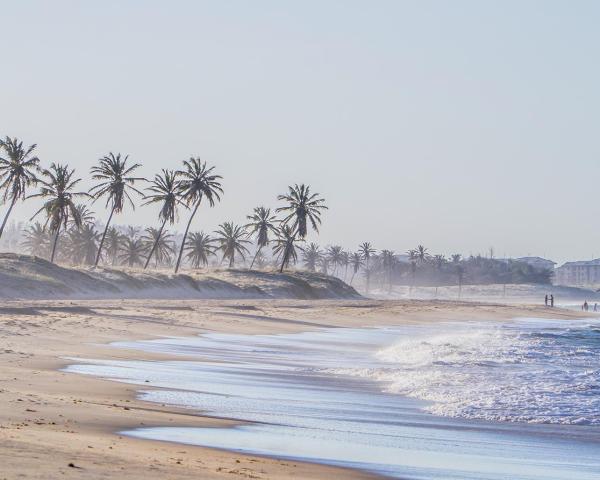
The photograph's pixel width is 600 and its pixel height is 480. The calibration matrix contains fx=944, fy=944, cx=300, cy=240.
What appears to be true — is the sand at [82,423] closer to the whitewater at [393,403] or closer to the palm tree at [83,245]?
the whitewater at [393,403]

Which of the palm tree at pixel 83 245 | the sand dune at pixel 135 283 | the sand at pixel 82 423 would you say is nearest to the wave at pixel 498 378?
the sand at pixel 82 423

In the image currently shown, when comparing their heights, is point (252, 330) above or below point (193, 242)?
below

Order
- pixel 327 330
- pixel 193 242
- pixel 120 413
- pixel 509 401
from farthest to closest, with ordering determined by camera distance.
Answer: pixel 193 242 < pixel 327 330 < pixel 509 401 < pixel 120 413

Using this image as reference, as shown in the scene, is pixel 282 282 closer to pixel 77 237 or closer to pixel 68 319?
pixel 77 237

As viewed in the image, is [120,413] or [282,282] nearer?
[120,413]

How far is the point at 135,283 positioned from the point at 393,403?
49873 mm

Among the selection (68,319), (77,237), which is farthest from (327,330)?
(77,237)

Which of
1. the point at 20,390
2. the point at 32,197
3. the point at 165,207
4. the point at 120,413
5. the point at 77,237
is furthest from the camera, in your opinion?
the point at 77,237

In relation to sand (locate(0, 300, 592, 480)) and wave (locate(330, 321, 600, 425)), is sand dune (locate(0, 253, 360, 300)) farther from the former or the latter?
wave (locate(330, 321, 600, 425))

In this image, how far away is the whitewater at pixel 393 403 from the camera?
1040cm

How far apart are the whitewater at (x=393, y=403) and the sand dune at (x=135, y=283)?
2849cm

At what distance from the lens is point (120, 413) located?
38.2 feet

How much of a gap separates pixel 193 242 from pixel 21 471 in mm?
110447

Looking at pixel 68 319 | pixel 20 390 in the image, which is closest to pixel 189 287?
pixel 68 319
